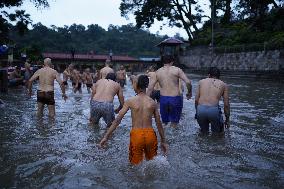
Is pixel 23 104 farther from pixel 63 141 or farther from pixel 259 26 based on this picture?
pixel 259 26

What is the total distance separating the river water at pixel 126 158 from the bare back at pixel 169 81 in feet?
2.77

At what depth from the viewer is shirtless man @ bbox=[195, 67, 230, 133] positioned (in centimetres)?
734

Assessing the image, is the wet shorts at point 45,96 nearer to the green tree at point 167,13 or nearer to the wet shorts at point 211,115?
the wet shorts at point 211,115

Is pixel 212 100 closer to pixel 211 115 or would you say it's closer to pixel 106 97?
pixel 211 115

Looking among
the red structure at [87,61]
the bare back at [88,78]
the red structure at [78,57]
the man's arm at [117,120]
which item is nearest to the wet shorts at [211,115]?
the man's arm at [117,120]

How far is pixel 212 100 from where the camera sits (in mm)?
7367

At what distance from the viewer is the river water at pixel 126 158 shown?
5102mm

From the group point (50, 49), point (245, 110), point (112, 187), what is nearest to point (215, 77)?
point (112, 187)

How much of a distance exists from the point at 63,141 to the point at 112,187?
296cm

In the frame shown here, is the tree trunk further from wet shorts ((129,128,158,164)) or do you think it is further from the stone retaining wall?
wet shorts ((129,128,158,164))

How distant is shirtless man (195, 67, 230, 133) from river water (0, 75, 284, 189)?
1.28ft

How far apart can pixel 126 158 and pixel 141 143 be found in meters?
1.11

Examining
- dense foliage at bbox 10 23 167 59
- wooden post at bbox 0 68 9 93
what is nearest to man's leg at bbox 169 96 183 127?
wooden post at bbox 0 68 9 93

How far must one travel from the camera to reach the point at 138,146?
17.2ft
